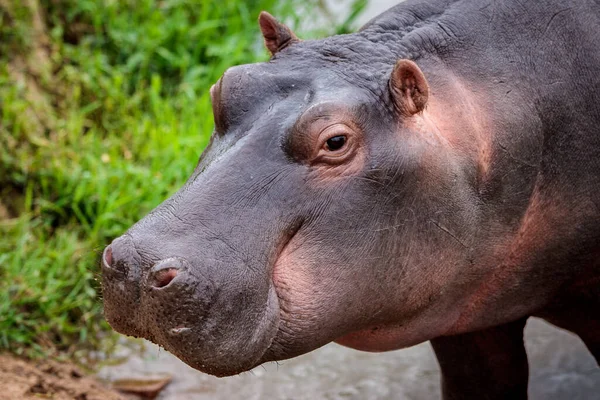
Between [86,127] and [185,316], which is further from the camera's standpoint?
[86,127]

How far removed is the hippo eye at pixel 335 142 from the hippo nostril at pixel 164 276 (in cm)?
61

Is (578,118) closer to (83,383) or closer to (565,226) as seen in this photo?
(565,226)

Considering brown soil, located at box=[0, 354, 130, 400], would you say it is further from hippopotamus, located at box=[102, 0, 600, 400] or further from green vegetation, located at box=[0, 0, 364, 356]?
hippopotamus, located at box=[102, 0, 600, 400]

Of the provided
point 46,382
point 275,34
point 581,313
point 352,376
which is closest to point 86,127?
point 46,382

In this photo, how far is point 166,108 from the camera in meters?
6.55

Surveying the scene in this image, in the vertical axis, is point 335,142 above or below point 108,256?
above

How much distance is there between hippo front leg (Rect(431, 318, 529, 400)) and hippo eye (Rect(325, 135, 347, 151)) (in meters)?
1.31

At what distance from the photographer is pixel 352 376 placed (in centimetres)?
516

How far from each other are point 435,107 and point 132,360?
2486 millimetres

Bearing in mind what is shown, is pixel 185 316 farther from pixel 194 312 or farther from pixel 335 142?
pixel 335 142

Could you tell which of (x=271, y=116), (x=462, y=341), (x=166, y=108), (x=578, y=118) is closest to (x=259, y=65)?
(x=271, y=116)

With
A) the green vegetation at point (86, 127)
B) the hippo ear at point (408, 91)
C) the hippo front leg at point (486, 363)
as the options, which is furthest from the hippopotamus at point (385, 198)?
the green vegetation at point (86, 127)

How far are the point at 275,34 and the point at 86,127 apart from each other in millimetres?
3147

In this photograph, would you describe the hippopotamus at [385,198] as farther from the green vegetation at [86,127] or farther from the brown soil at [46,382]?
the green vegetation at [86,127]
